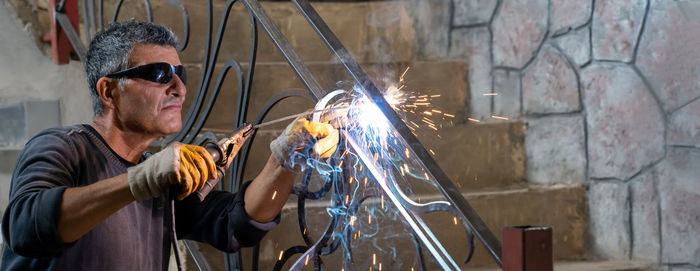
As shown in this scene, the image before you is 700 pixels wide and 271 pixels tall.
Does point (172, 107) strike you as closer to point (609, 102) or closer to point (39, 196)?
point (39, 196)

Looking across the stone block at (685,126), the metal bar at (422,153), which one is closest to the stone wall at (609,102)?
the stone block at (685,126)

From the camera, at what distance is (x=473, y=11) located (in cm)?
351

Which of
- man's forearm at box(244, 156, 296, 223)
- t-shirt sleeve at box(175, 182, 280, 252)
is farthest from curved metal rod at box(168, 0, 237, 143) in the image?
man's forearm at box(244, 156, 296, 223)

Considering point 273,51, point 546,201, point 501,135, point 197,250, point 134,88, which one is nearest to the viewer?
point 134,88

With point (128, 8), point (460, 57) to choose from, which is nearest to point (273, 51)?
point (128, 8)

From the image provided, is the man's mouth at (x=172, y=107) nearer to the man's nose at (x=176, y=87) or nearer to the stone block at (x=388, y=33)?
the man's nose at (x=176, y=87)

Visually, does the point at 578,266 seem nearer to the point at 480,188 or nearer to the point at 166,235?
the point at 480,188

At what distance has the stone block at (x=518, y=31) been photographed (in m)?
3.13

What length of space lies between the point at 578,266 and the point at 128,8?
2136 millimetres

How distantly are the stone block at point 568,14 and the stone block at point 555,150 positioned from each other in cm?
37

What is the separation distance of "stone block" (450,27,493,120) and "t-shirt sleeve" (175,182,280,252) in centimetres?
167

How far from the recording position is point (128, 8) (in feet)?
10.3

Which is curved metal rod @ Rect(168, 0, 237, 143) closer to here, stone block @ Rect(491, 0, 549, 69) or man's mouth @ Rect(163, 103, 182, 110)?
man's mouth @ Rect(163, 103, 182, 110)

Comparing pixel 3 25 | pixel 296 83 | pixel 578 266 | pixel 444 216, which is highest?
pixel 3 25
